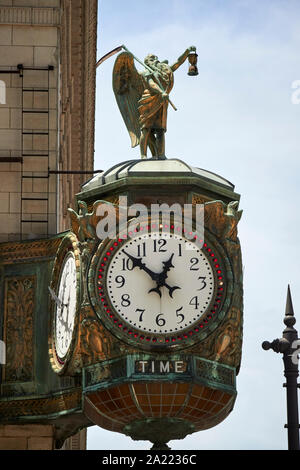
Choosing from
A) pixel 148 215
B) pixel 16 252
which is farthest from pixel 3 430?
pixel 148 215

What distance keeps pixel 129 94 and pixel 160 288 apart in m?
5.39

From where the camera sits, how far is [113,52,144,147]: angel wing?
37.2m

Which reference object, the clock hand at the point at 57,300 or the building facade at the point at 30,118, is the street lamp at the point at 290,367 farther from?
the building facade at the point at 30,118

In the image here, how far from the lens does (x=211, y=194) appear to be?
34.4 m

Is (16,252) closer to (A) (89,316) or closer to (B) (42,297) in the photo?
(B) (42,297)

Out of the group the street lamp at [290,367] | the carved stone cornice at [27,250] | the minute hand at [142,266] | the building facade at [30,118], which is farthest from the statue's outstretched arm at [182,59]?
the street lamp at [290,367]

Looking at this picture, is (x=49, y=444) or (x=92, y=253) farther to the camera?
(x=49, y=444)

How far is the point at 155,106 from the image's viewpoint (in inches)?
1441

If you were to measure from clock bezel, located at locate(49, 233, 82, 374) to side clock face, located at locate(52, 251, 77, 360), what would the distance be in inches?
3.3

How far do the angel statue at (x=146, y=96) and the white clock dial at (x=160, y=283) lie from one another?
314 cm

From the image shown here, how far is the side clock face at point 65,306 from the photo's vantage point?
34.2 metres

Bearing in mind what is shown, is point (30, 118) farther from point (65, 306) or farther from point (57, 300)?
point (65, 306)
